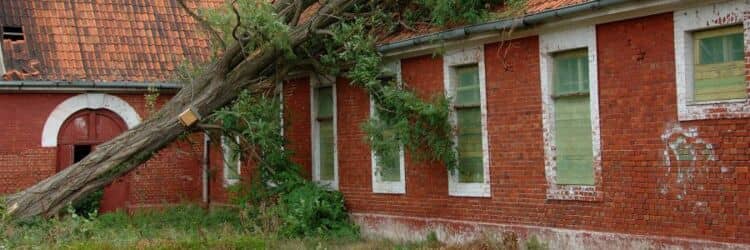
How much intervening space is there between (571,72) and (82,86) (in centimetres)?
1178

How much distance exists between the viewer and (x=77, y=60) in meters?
21.2

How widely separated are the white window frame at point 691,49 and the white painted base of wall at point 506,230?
1460 millimetres

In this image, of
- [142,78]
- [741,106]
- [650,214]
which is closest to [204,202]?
[142,78]

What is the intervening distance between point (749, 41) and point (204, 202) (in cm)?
1445

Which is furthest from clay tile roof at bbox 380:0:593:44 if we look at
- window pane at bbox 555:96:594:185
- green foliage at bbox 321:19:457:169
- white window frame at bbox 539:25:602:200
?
window pane at bbox 555:96:594:185

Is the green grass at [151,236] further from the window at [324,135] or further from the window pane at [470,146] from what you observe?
the window at [324,135]

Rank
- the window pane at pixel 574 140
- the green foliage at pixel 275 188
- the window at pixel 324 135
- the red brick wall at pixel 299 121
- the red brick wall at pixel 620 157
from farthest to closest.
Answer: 1. the red brick wall at pixel 299 121
2. the window at pixel 324 135
3. the green foliage at pixel 275 188
4. the window pane at pixel 574 140
5. the red brick wall at pixel 620 157

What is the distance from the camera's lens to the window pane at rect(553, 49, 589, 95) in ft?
41.1

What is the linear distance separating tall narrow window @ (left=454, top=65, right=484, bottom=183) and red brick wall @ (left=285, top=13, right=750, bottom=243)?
1.10ft

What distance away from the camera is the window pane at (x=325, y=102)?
17.7 metres

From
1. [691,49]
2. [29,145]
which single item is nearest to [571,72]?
[691,49]

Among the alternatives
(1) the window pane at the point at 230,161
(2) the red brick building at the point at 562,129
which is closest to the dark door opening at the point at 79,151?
(2) the red brick building at the point at 562,129

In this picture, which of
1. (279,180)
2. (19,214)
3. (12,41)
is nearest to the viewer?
(19,214)

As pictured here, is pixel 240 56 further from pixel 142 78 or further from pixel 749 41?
pixel 749 41
